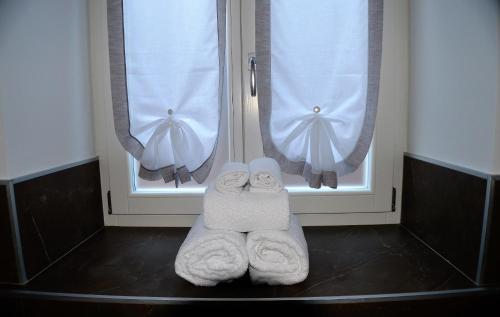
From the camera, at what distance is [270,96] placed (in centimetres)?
117

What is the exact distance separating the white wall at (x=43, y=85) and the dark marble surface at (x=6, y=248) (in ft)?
0.25

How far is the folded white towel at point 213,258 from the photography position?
84 centimetres

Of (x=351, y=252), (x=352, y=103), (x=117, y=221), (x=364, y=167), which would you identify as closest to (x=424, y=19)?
(x=352, y=103)

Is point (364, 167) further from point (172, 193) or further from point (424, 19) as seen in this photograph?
point (172, 193)

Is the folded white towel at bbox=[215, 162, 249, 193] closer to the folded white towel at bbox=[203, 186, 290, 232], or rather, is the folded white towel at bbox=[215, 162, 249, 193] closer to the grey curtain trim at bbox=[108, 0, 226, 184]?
the folded white towel at bbox=[203, 186, 290, 232]

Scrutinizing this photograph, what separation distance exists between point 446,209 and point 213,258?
72cm

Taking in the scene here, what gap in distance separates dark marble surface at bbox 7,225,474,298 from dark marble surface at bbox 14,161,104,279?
0.04 m

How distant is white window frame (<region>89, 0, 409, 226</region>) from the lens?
1226 millimetres

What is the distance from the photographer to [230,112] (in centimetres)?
126

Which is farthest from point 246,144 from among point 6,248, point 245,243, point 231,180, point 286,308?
point 6,248

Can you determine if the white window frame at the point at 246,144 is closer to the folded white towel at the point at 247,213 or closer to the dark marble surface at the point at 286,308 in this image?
the folded white towel at the point at 247,213

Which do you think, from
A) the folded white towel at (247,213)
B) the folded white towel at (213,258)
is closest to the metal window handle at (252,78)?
the folded white towel at (247,213)

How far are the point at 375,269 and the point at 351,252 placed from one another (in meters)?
0.12

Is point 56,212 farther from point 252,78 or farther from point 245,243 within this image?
point 252,78
